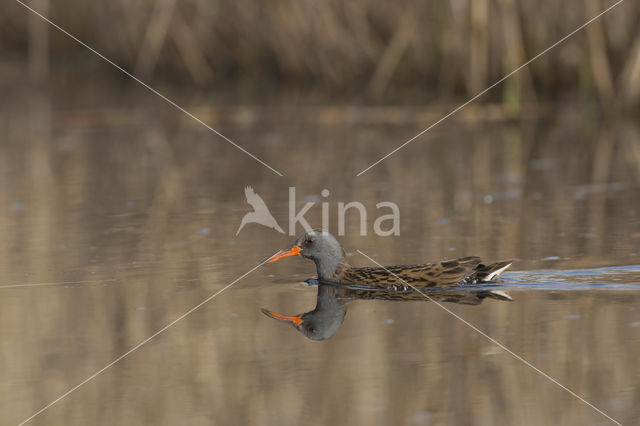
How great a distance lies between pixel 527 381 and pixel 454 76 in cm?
1145

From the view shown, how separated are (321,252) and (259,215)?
218cm

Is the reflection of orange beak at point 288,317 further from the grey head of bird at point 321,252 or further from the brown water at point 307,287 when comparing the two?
the grey head of bird at point 321,252

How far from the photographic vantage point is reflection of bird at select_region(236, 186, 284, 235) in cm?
870

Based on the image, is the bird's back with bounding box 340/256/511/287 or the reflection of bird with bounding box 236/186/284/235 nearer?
the bird's back with bounding box 340/256/511/287

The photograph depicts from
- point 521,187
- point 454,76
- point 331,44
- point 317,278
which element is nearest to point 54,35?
point 331,44

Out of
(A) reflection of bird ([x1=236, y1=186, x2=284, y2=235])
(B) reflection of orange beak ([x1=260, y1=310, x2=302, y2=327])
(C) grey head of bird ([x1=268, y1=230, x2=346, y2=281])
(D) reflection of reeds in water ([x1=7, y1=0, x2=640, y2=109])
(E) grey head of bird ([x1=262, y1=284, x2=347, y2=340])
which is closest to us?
(E) grey head of bird ([x1=262, y1=284, x2=347, y2=340])

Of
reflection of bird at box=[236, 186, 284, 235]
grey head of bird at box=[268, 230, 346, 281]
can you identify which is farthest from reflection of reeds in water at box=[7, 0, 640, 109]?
grey head of bird at box=[268, 230, 346, 281]

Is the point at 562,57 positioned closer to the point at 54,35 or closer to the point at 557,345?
the point at 557,345

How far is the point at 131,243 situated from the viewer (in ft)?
26.3

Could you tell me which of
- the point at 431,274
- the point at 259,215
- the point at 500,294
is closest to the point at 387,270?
the point at 431,274

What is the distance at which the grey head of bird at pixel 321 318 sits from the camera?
5707mm

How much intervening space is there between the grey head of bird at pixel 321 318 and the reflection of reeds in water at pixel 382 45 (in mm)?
7624

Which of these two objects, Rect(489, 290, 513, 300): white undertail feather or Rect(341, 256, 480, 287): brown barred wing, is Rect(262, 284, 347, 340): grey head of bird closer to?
Rect(341, 256, 480, 287): brown barred wing

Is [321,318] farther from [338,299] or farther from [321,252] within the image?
[321,252]
